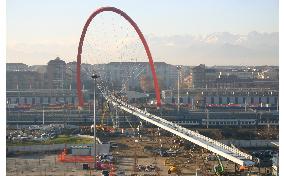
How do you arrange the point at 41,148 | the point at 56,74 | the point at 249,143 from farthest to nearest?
1. the point at 56,74
2. the point at 249,143
3. the point at 41,148

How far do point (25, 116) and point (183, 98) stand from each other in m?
7.40

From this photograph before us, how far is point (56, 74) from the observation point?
21422 mm

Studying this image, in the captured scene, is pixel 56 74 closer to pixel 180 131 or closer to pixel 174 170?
pixel 180 131

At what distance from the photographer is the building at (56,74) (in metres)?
21.2

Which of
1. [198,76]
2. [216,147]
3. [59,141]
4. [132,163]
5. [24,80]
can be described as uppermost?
[198,76]

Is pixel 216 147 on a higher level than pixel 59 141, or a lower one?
higher


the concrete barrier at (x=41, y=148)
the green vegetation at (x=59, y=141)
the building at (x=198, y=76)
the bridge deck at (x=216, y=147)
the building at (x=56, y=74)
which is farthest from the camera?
the building at (x=198, y=76)

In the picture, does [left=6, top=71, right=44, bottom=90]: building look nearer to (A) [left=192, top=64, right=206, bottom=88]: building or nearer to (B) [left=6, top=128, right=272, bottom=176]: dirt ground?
(A) [left=192, top=64, right=206, bottom=88]: building

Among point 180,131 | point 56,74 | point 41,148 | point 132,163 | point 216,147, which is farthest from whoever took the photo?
point 56,74

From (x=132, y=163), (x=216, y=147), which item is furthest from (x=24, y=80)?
(x=216, y=147)

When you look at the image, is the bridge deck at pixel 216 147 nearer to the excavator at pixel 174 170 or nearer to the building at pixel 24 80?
the excavator at pixel 174 170

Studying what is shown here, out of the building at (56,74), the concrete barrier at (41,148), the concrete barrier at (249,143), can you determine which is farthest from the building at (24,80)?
the concrete barrier at (249,143)
